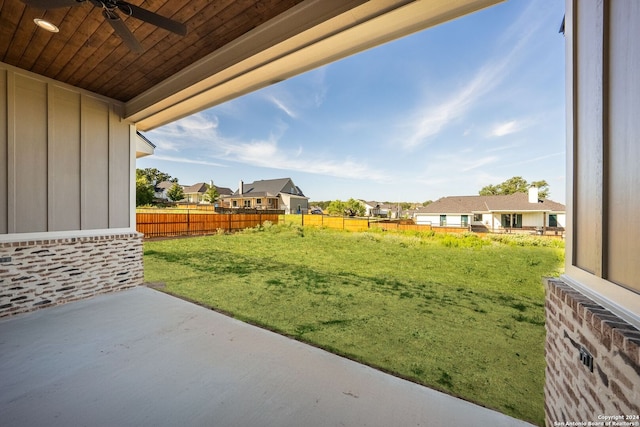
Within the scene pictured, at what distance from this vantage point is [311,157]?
73.4 ft

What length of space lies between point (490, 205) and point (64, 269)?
993 inches

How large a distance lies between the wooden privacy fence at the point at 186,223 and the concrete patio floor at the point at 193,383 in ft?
30.3

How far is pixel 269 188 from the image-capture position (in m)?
30.0

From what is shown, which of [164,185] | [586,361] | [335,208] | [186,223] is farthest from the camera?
[164,185]

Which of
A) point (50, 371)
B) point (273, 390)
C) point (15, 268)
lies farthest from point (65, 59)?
point (273, 390)

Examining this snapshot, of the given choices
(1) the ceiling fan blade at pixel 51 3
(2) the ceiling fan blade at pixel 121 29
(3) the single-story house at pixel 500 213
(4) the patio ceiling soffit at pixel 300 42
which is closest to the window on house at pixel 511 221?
(3) the single-story house at pixel 500 213

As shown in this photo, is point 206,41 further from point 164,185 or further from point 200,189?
point 164,185

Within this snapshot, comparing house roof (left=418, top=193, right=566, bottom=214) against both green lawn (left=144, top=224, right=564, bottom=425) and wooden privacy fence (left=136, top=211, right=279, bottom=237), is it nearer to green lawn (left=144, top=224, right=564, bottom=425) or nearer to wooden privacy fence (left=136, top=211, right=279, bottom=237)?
green lawn (left=144, top=224, right=564, bottom=425)

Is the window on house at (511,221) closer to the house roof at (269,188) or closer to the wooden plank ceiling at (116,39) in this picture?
the house roof at (269,188)

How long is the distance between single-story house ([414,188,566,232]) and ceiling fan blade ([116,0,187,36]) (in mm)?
18454

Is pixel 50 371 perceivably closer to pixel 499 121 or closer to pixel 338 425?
pixel 338 425

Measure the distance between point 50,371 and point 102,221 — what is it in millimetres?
2541

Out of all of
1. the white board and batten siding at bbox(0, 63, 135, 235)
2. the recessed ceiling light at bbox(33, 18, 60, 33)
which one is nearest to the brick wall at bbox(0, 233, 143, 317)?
the white board and batten siding at bbox(0, 63, 135, 235)

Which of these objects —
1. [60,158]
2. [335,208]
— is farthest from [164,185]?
[60,158]
